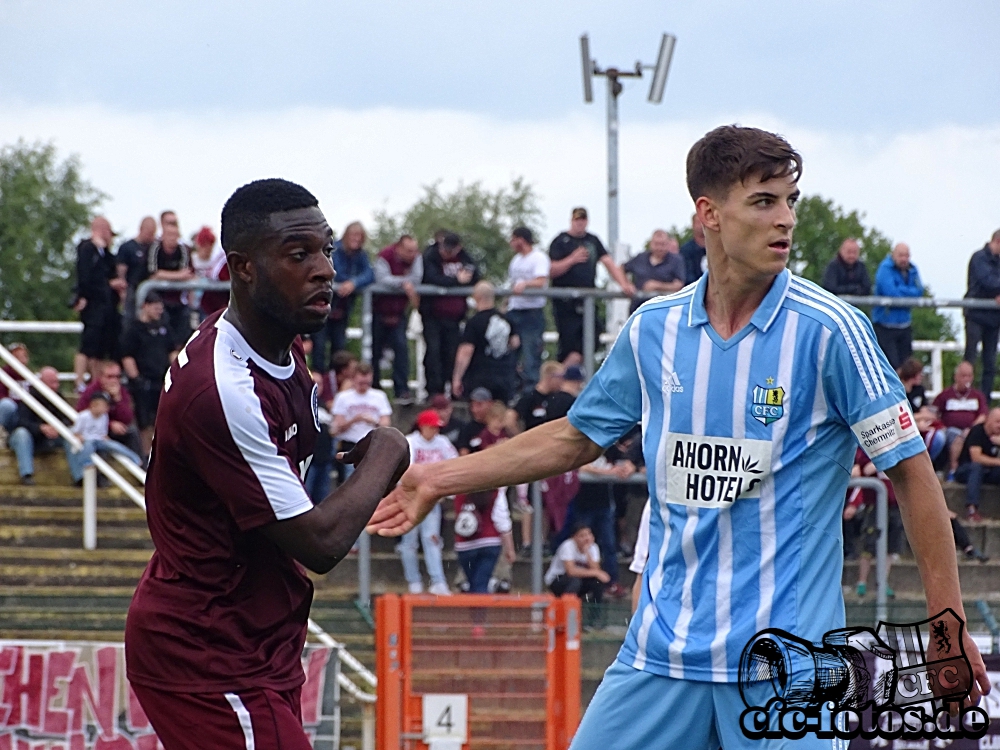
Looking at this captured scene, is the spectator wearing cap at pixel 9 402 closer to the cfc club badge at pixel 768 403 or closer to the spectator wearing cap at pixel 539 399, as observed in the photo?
the spectator wearing cap at pixel 539 399

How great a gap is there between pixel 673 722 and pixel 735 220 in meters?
1.42

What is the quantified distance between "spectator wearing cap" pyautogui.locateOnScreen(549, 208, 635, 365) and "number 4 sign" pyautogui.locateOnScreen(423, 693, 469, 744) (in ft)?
18.2

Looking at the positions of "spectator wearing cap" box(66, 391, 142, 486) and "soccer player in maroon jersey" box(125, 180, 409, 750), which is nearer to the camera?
"soccer player in maroon jersey" box(125, 180, 409, 750)

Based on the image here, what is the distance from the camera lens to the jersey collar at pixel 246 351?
3.93m

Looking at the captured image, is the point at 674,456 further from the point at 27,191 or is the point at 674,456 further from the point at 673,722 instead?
the point at 27,191

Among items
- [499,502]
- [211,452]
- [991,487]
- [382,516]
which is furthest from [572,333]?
[211,452]

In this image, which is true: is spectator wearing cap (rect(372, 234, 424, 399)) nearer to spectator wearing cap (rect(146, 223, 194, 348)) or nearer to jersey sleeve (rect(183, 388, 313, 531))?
spectator wearing cap (rect(146, 223, 194, 348))

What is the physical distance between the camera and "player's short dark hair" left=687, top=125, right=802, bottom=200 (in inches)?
159

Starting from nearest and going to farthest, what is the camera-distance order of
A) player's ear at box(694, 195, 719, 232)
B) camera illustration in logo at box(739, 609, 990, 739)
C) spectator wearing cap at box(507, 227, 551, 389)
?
camera illustration in logo at box(739, 609, 990, 739), player's ear at box(694, 195, 719, 232), spectator wearing cap at box(507, 227, 551, 389)

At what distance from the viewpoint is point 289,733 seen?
3957mm

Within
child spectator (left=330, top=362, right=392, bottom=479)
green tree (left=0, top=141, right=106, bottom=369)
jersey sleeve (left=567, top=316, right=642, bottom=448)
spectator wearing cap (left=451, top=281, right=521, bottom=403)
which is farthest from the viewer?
green tree (left=0, top=141, right=106, bottom=369)

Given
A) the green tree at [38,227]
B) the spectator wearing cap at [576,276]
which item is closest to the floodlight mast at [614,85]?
the spectator wearing cap at [576,276]

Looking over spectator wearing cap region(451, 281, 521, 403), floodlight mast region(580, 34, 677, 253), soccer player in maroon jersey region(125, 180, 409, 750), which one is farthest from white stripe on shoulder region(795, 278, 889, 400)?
floodlight mast region(580, 34, 677, 253)

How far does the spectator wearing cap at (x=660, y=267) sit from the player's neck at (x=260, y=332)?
964 cm
